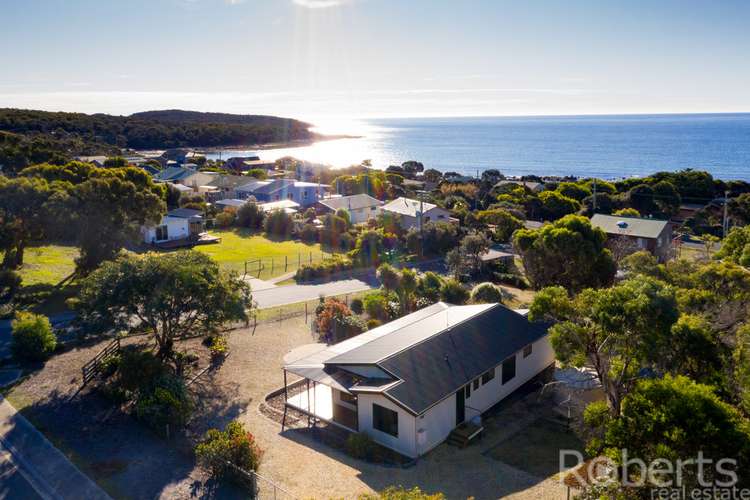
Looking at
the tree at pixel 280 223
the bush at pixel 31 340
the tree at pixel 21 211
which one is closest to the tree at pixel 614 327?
the bush at pixel 31 340

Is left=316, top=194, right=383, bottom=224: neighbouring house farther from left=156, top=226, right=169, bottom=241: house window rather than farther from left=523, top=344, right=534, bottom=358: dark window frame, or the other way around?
left=523, top=344, right=534, bottom=358: dark window frame

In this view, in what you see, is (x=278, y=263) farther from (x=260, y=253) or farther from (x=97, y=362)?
(x=97, y=362)

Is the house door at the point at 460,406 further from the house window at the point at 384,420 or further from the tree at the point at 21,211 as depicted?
the tree at the point at 21,211

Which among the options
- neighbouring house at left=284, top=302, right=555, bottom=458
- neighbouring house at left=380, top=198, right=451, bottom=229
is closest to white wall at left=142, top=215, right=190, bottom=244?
neighbouring house at left=380, top=198, right=451, bottom=229

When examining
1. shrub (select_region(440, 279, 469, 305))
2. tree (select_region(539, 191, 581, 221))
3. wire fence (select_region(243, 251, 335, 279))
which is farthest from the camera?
tree (select_region(539, 191, 581, 221))

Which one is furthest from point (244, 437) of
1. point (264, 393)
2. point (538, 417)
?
point (538, 417)

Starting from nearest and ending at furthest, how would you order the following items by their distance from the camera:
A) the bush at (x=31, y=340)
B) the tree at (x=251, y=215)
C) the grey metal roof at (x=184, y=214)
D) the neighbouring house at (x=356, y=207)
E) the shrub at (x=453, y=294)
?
1. the bush at (x=31, y=340)
2. the shrub at (x=453, y=294)
3. the grey metal roof at (x=184, y=214)
4. the tree at (x=251, y=215)
5. the neighbouring house at (x=356, y=207)
